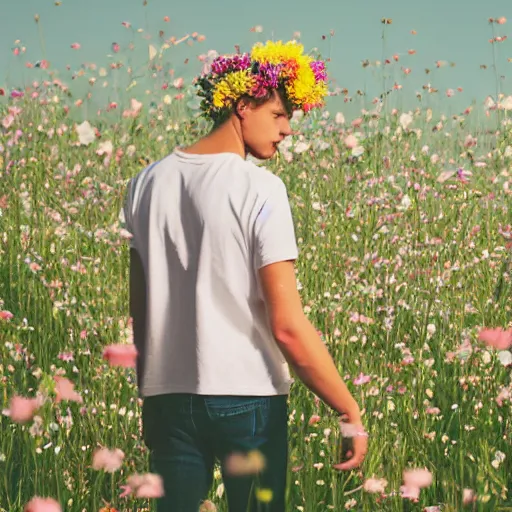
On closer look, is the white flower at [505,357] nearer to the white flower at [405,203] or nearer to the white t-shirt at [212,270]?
the white t-shirt at [212,270]

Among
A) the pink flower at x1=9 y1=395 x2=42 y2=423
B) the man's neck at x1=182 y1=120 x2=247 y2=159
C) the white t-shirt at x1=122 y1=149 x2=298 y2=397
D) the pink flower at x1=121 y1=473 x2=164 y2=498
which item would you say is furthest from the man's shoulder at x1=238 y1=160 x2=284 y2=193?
the pink flower at x1=9 y1=395 x2=42 y2=423

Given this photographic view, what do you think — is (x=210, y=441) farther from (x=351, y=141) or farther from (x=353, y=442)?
(x=351, y=141)

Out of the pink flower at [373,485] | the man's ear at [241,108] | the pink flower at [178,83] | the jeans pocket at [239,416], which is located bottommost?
the pink flower at [373,485]

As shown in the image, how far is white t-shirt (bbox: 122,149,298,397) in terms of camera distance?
5.50ft

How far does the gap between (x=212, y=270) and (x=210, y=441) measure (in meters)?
0.35

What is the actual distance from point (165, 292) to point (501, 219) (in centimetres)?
471

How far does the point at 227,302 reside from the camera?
1.73 meters

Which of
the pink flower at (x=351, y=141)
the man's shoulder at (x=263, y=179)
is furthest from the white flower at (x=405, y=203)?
the man's shoulder at (x=263, y=179)

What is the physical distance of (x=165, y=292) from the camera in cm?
183

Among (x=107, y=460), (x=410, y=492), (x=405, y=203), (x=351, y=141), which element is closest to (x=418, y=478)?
(x=410, y=492)

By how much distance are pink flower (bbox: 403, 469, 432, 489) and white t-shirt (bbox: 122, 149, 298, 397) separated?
0.81 meters

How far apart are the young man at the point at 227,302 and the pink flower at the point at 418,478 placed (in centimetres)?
65

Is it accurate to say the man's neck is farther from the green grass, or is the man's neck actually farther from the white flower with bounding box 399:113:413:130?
the white flower with bounding box 399:113:413:130

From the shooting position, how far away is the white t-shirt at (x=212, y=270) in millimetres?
1678
